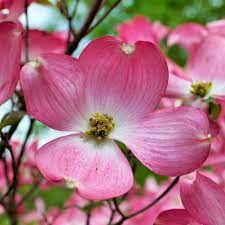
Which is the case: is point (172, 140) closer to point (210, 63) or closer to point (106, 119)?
point (106, 119)

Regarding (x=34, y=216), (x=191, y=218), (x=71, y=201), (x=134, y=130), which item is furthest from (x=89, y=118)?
(x=34, y=216)

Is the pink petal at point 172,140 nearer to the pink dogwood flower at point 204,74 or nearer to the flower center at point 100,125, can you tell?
the flower center at point 100,125

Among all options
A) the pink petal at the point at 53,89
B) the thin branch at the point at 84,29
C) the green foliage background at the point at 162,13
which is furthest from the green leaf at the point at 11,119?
the green foliage background at the point at 162,13

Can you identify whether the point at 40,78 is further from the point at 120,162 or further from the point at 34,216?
the point at 34,216

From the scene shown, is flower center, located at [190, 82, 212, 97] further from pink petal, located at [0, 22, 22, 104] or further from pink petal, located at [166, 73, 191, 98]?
pink petal, located at [0, 22, 22, 104]

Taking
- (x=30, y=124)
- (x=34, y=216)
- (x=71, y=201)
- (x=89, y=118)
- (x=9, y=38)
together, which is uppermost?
(x=9, y=38)
